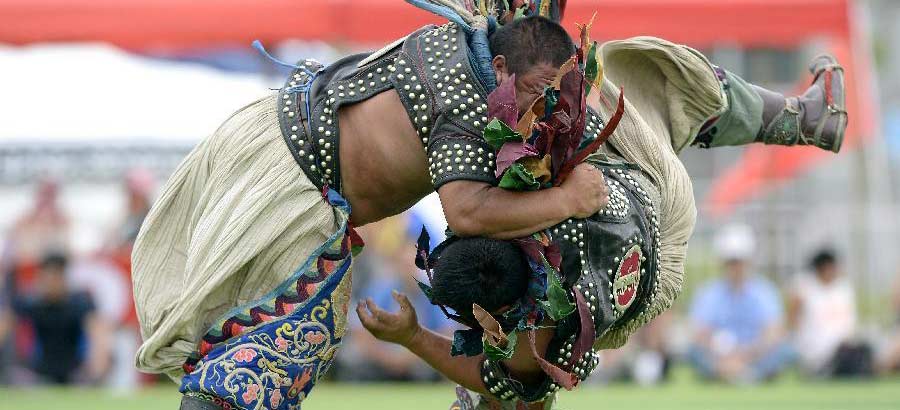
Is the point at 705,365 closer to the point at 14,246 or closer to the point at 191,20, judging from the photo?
the point at 191,20

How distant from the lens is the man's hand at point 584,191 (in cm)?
410

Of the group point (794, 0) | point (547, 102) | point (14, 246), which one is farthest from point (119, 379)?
point (547, 102)

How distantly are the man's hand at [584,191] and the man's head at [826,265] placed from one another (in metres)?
8.17

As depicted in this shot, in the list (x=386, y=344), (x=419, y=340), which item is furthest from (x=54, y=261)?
(x=419, y=340)

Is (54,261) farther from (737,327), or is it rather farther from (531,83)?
(531,83)

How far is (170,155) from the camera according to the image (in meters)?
13.9

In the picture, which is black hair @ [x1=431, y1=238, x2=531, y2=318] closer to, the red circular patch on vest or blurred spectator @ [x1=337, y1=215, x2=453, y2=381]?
the red circular patch on vest

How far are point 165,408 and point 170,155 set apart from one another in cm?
557

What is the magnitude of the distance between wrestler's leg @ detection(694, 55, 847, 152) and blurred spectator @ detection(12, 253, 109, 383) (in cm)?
695

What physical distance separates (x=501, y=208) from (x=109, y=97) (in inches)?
428

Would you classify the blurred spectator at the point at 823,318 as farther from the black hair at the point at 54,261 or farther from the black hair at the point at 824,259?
the black hair at the point at 54,261

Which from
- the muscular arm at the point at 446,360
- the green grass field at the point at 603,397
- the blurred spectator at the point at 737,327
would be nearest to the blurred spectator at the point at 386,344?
the green grass field at the point at 603,397

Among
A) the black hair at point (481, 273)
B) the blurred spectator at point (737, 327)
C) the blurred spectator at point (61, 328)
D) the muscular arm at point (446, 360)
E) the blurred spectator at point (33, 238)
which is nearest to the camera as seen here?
the black hair at point (481, 273)

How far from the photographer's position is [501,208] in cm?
401
